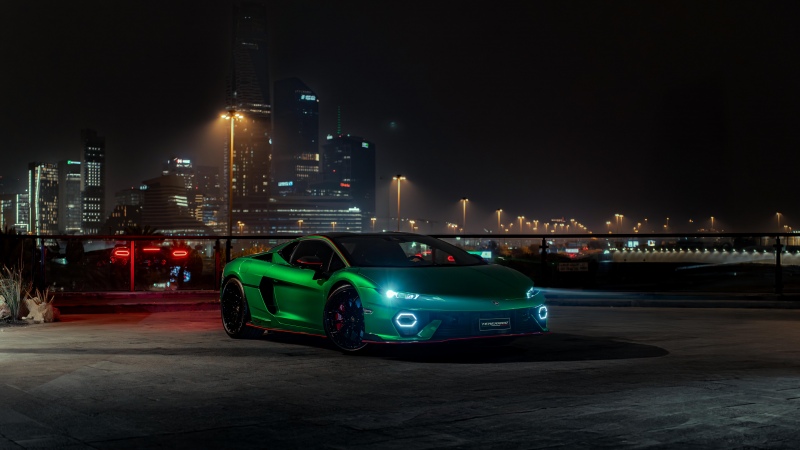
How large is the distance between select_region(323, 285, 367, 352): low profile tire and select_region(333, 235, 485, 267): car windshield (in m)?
0.43

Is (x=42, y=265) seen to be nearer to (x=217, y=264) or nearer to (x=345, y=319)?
(x=217, y=264)

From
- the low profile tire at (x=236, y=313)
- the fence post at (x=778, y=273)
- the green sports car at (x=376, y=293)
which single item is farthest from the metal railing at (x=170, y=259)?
the low profile tire at (x=236, y=313)

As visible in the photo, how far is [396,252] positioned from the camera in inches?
422

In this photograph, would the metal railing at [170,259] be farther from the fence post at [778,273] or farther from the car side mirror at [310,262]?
the car side mirror at [310,262]

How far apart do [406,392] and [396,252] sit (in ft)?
11.4

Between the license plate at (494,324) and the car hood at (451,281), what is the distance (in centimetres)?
27

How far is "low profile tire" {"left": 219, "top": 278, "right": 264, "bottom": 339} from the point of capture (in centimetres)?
1151

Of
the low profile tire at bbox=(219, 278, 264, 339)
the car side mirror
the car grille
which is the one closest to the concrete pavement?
the low profile tire at bbox=(219, 278, 264, 339)

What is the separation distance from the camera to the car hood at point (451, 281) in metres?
9.44

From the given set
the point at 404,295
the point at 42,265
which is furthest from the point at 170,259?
the point at 404,295

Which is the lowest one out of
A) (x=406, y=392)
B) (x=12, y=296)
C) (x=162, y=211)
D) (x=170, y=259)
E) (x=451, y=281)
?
(x=406, y=392)

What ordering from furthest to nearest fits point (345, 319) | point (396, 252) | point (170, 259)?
1. point (170, 259)
2. point (396, 252)
3. point (345, 319)

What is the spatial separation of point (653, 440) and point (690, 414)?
0.95 metres

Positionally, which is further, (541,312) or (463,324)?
(541,312)
